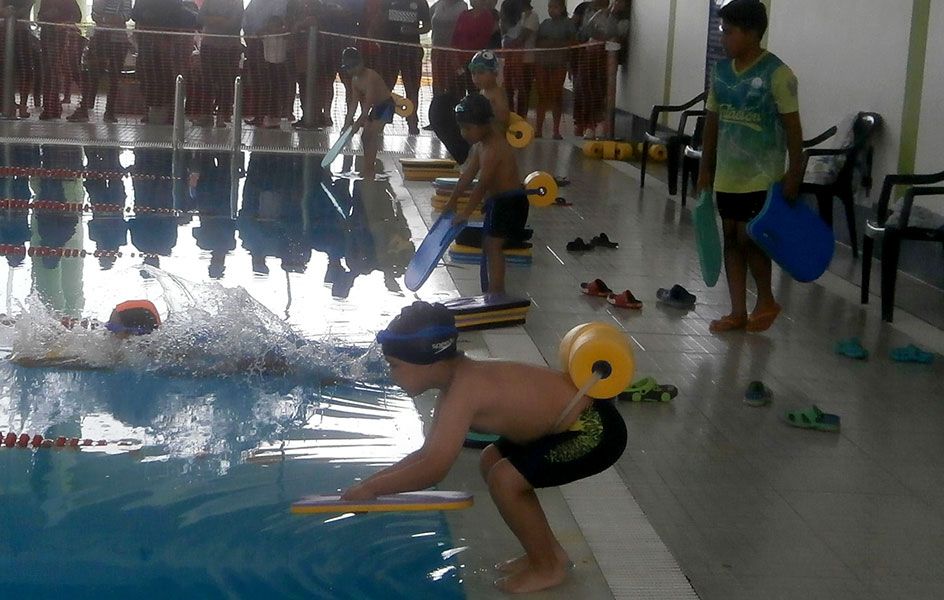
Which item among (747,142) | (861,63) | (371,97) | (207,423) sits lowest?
(207,423)

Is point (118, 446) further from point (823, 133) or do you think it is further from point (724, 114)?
point (823, 133)

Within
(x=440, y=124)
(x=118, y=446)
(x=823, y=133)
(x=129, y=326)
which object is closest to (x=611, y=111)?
(x=440, y=124)

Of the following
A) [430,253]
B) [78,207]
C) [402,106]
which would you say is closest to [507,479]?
[430,253]

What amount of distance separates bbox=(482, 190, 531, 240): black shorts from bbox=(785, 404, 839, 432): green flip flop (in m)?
2.33

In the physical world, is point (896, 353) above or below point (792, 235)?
below

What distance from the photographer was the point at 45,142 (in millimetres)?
13969

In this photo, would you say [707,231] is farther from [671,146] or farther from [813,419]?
[671,146]

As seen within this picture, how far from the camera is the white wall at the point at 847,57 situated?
9391 millimetres

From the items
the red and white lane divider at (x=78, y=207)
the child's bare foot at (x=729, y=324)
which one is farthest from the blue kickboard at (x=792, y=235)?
the red and white lane divider at (x=78, y=207)

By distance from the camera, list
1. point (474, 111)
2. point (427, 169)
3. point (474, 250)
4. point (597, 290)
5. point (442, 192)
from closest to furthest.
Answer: point (474, 111) → point (597, 290) → point (474, 250) → point (442, 192) → point (427, 169)

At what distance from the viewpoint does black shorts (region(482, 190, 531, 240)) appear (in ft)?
23.9

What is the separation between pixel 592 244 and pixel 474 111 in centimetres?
308

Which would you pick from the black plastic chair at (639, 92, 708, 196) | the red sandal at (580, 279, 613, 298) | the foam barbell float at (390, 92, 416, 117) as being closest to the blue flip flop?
the red sandal at (580, 279, 613, 298)

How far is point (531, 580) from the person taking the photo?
3.77 metres
